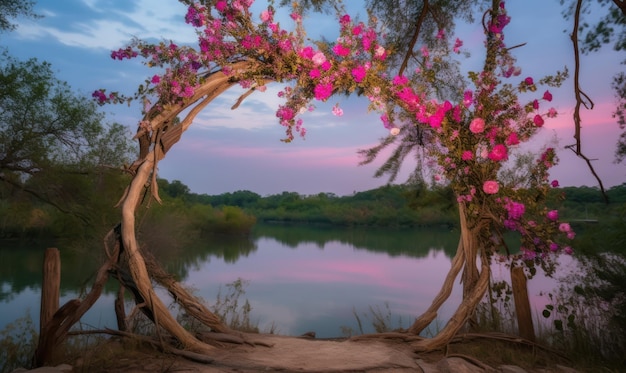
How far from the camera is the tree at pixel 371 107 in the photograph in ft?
15.9

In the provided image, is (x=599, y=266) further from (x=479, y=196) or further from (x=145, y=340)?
(x=145, y=340)

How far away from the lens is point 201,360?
4.50m

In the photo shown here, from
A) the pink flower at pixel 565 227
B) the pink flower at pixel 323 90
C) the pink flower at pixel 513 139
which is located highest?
the pink flower at pixel 323 90

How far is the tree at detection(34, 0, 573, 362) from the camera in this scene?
4.83 m

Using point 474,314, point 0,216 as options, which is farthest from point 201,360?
point 0,216

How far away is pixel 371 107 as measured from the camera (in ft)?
17.7

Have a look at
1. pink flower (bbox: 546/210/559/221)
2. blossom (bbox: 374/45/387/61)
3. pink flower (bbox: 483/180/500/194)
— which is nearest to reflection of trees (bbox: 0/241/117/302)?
blossom (bbox: 374/45/387/61)

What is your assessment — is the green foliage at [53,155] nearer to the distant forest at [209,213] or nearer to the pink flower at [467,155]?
the distant forest at [209,213]

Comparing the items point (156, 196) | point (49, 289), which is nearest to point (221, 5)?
point (156, 196)

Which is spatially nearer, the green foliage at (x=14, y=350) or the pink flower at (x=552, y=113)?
the green foliage at (x=14, y=350)

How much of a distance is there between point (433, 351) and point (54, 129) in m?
11.9

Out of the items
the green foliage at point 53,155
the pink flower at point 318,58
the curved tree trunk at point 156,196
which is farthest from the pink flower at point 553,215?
the green foliage at point 53,155

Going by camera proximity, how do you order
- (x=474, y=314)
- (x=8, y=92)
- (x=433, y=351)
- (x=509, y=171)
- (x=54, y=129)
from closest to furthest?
(x=433, y=351) → (x=474, y=314) → (x=509, y=171) → (x=8, y=92) → (x=54, y=129)

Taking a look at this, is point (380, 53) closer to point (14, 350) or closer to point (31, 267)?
point (14, 350)
